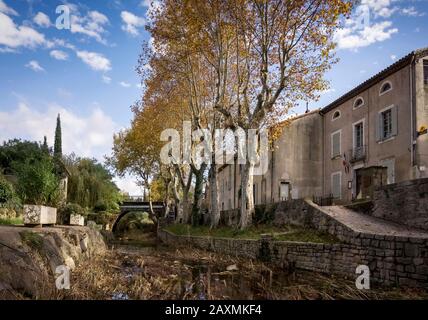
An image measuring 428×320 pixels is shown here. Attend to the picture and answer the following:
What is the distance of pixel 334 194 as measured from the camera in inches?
974

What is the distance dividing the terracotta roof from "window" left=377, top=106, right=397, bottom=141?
71.4 inches

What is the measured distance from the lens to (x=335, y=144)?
25281 millimetres

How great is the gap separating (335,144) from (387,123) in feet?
17.5

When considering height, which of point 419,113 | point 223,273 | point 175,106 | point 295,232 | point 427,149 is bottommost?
point 223,273

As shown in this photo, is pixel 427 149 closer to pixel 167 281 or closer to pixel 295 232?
pixel 295 232

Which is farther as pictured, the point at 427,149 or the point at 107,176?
the point at 107,176

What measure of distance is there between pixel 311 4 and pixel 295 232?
29.2 feet

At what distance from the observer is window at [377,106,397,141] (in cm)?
1922

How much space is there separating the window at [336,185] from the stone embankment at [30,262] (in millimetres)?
18739

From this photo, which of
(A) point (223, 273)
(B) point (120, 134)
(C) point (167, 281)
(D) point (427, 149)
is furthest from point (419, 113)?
(B) point (120, 134)

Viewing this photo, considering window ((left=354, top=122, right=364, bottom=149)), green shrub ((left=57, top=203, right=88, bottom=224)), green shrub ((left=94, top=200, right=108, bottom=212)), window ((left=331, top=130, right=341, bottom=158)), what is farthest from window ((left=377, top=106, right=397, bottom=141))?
green shrub ((left=94, top=200, right=108, bottom=212))

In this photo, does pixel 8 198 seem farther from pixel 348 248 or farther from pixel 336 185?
pixel 336 185
